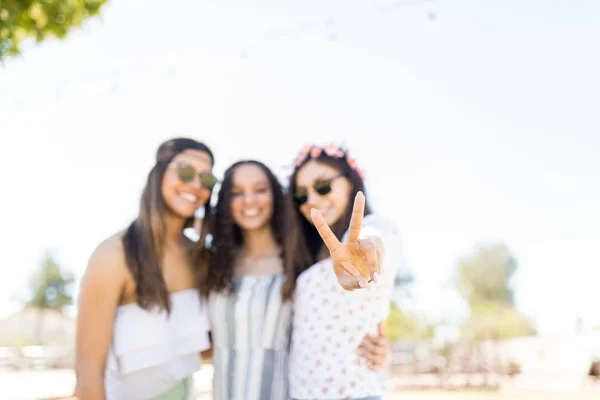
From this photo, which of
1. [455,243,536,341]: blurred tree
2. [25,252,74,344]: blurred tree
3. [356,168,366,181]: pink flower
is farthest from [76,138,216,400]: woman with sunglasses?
[455,243,536,341]: blurred tree

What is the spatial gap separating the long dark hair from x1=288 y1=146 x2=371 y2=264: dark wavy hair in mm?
519

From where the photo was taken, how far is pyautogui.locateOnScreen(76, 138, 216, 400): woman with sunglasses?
322 cm

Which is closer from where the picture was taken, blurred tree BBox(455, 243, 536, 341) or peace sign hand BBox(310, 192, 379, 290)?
peace sign hand BBox(310, 192, 379, 290)

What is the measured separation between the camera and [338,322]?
3066 mm

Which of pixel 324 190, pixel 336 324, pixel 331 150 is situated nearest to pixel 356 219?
pixel 336 324

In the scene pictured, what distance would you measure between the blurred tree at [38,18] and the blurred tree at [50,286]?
111ft

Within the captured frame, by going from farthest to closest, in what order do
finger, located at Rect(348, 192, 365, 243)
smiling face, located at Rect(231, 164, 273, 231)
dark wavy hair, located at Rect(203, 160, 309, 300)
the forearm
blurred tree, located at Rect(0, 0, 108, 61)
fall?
1. blurred tree, located at Rect(0, 0, 108, 61)
2. smiling face, located at Rect(231, 164, 273, 231)
3. dark wavy hair, located at Rect(203, 160, 309, 300)
4. the forearm
5. finger, located at Rect(348, 192, 365, 243)

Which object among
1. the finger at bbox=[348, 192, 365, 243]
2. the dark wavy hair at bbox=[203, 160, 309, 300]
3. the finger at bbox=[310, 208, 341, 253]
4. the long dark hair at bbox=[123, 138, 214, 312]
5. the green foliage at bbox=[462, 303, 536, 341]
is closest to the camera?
the finger at bbox=[348, 192, 365, 243]

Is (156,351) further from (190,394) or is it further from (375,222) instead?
(375,222)

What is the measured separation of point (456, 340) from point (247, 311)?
3844 centimetres

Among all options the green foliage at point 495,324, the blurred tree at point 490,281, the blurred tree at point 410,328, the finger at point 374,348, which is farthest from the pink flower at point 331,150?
the blurred tree at point 490,281

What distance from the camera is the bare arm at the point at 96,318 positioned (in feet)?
10.5

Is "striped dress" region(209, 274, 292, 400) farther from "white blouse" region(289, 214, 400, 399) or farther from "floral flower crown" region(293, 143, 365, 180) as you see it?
"floral flower crown" region(293, 143, 365, 180)

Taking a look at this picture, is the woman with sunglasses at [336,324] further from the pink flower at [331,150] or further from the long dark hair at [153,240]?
the long dark hair at [153,240]
